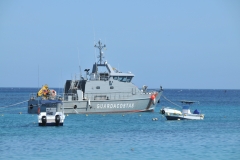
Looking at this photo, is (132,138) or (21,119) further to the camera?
(21,119)

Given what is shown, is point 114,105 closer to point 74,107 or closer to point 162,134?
point 74,107

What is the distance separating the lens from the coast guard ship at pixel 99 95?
58500 millimetres

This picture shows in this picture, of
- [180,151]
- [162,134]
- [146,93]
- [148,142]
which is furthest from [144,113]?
[180,151]

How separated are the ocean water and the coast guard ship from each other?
2767mm

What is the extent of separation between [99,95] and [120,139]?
20935 millimetres

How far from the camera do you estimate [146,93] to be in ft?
208

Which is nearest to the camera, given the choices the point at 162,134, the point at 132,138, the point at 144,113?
the point at 132,138

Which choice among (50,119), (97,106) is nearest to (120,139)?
(50,119)

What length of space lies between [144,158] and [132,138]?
852cm

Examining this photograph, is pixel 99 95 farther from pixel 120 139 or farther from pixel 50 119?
pixel 120 139

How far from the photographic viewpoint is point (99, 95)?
59.8 meters

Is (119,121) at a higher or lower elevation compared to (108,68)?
lower

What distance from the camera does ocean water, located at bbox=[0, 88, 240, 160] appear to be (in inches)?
1275

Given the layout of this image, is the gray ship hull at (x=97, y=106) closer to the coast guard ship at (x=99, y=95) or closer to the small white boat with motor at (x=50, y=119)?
the coast guard ship at (x=99, y=95)
